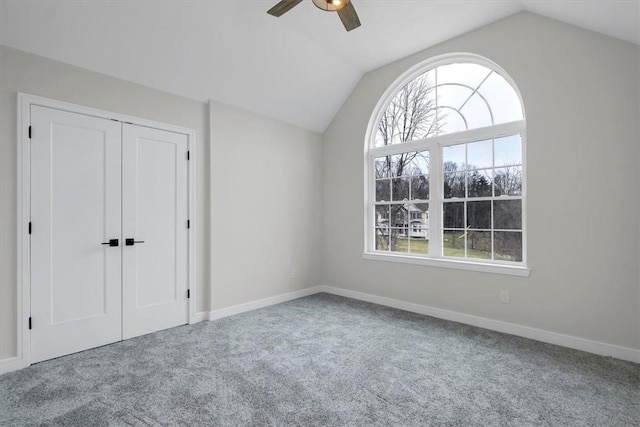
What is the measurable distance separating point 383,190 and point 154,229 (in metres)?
2.89

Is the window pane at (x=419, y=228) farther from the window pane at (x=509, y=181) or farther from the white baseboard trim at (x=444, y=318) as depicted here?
the window pane at (x=509, y=181)

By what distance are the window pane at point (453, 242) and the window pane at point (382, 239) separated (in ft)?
2.65

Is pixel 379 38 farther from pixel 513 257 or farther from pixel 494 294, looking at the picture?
pixel 494 294

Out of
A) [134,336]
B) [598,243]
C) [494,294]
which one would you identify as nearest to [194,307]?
[134,336]

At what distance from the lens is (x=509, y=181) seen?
11.0 ft

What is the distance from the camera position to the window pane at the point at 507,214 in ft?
10.8

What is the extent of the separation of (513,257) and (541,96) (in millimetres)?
1597

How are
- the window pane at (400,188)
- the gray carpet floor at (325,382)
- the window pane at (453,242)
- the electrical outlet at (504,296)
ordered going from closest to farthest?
1. the gray carpet floor at (325,382)
2. the electrical outlet at (504,296)
3. the window pane at (453,242)
4. the window pane at (400,188)

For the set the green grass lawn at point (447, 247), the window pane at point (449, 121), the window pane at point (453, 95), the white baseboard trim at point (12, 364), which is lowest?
the white baseboard trim at point (12, 364)

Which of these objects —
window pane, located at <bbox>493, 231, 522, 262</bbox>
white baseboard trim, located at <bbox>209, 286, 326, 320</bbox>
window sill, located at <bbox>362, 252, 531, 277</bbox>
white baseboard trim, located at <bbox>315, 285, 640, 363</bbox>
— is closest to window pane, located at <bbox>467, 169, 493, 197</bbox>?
window pane, located at <bbox>493, 231, 522, 262</bbox>

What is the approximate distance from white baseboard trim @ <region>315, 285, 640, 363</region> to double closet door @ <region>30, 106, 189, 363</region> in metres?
2.57

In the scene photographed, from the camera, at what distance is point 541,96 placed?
3.07 metres

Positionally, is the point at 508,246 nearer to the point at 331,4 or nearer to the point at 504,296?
the point at 504,296

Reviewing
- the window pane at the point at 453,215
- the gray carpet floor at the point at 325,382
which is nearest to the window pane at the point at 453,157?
the window pane at the point at 453,215
